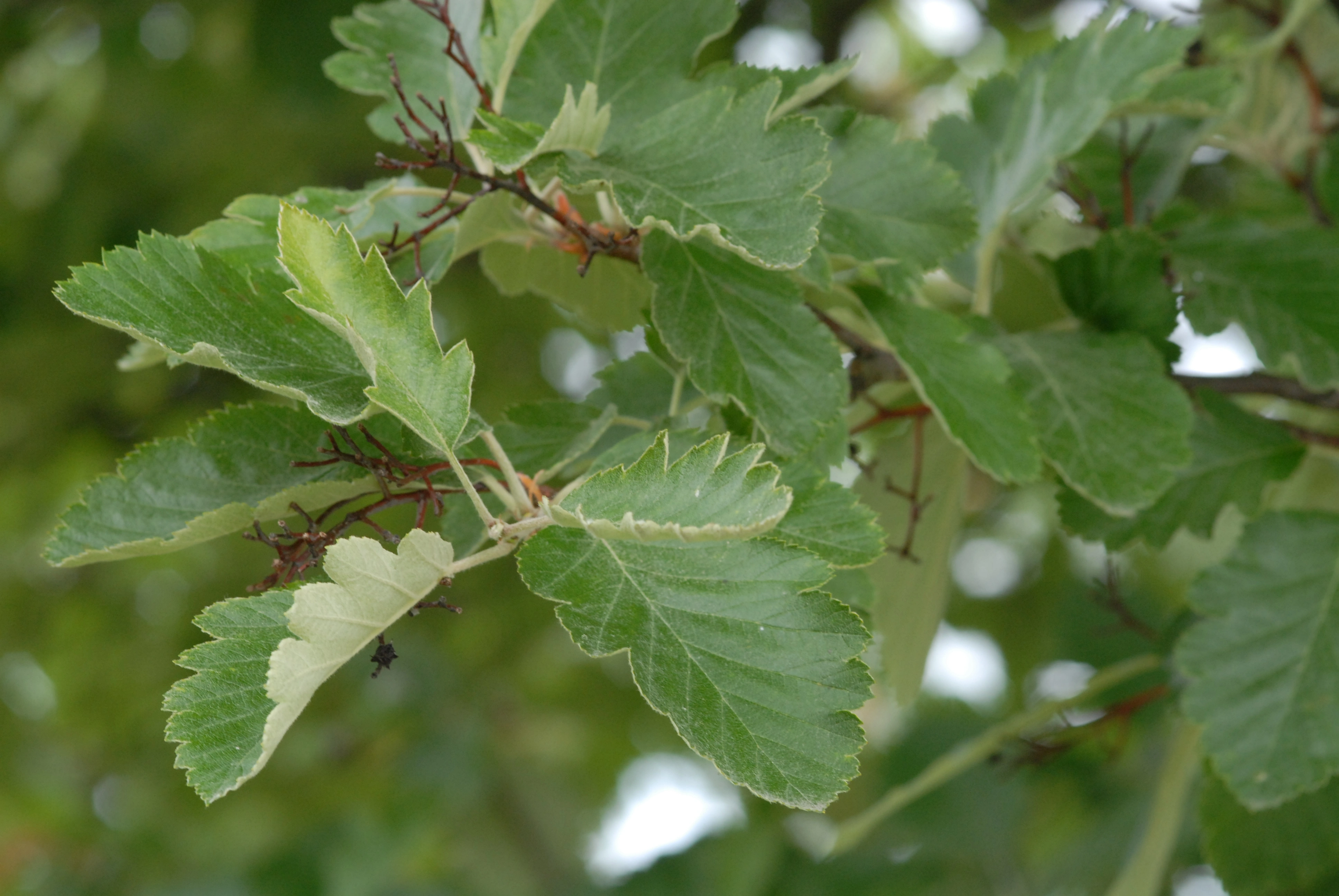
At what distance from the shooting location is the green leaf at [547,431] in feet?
1.77

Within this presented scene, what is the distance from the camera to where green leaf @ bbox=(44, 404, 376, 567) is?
0.46 meters

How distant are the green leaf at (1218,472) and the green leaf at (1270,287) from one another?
5cm

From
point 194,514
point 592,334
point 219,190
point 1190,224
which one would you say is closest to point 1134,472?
point 1190,224

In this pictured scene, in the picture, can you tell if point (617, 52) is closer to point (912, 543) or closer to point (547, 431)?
point (547, 431)

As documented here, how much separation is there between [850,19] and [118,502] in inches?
57.3

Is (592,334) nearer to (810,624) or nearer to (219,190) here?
(219,190)

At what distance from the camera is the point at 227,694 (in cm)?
39

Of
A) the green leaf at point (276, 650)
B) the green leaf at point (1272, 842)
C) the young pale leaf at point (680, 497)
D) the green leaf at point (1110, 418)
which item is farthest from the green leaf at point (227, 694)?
the green leaf at point (1272, 842)

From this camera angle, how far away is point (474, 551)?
1.65 ft

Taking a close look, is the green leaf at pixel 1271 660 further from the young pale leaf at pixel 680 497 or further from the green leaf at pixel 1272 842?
the young pale leaf at pixel 680 497

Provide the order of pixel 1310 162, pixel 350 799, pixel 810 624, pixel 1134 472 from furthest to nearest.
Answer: pixel 350 799, pixel 1310 162, pixel 1134 472, pixel 810 624

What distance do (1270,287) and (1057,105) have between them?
18cm

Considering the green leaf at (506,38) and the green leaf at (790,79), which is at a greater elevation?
the green leaf at (506,38)

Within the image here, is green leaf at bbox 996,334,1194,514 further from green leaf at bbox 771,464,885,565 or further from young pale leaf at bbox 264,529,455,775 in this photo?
young pale leaf at bbox 264,529,455,775
